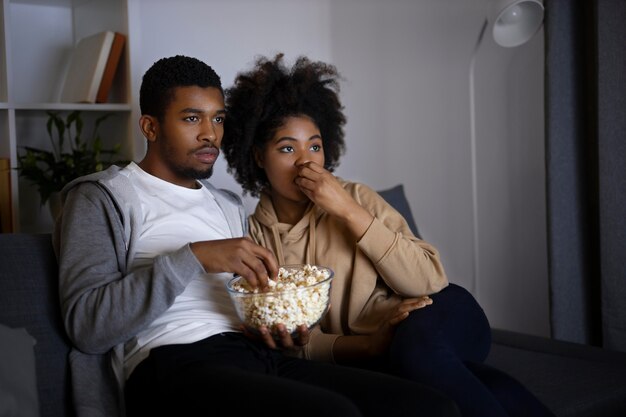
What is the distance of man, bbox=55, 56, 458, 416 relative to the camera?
129cm

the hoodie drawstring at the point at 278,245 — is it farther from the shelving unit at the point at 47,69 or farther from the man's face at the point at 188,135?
Answer: the shelving unit at the point at 47,69

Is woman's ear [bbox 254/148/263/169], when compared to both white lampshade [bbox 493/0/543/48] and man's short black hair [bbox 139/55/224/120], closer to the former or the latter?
man's short black hair [bbox 139/55/224/120]

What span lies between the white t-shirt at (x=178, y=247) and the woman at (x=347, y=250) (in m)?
0.16

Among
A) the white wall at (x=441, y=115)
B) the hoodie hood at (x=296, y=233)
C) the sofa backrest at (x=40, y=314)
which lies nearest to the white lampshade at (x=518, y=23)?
the white wall at (x=441, y=115)

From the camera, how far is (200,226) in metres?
1.68

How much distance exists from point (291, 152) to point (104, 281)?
1.93ft

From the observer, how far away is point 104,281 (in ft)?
4.78

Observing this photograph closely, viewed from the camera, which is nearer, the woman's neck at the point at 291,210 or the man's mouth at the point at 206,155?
the man's mouth at the point at 206,155

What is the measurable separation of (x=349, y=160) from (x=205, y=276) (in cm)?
177

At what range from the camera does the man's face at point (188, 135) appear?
167 cm

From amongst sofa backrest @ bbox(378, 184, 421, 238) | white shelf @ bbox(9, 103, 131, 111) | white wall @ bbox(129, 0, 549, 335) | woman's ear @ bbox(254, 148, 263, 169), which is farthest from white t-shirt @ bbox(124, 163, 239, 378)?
white wall @ bbox(129, 0, 549, 335)

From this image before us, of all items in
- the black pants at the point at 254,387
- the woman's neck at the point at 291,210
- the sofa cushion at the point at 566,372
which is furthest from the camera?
the woman's neck at the point at 291,210

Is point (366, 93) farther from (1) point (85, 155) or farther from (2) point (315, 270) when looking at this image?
(2) point (315, 270)

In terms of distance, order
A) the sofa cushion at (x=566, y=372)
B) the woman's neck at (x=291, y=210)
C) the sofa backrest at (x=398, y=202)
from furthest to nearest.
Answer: the sofa backrest at (x=398, y=202)
the woman's neck at (x=291, y=210)
the sofa cushion at (x=566, y=372)
